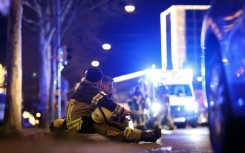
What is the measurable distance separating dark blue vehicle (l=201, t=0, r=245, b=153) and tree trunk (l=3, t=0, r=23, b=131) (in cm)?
1227

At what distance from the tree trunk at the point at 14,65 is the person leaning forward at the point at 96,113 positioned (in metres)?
8.34

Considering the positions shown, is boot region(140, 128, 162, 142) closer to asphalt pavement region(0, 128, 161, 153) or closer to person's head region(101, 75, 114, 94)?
asphalt pavement region(0, 128, 161, 153)

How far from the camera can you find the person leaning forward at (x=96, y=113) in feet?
28.6

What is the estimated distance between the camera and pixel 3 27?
1856 cm

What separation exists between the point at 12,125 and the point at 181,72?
9933 millimetres

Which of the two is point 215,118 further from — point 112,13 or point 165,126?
point 112,13

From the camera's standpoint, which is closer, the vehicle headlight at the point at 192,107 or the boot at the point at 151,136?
the boot at the point at 151,136

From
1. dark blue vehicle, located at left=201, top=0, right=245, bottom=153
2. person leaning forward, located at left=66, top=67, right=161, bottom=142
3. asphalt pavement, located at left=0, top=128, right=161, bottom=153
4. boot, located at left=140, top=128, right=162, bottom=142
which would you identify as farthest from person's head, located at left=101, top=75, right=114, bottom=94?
dark blue vehicle, located at left=201, top=0, right=245, bottom=153

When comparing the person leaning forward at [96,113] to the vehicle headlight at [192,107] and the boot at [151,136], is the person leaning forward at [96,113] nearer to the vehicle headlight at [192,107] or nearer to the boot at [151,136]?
the boot at [151,136]

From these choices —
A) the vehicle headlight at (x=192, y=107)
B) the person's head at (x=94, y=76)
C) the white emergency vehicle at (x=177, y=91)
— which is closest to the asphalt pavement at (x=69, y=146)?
the person's head at (x=94, y=76)

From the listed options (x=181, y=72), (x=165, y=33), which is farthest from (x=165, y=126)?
(x=165, y=33)

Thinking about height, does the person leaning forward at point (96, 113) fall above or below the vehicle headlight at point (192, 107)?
below

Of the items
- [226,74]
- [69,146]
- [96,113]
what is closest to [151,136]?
[96,113]

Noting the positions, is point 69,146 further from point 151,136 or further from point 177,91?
point 177,91
